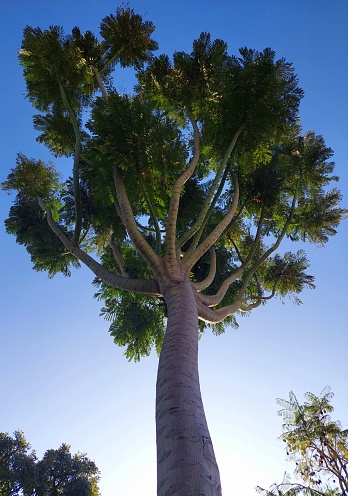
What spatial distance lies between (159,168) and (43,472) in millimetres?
27268

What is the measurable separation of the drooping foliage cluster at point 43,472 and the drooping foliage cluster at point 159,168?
19.6m

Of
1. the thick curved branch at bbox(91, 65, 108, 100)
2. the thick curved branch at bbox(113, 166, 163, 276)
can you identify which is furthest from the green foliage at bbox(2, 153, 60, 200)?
the thick curved branch at bbox(113, 166, 163, 276)

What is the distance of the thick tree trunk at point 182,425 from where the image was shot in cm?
316

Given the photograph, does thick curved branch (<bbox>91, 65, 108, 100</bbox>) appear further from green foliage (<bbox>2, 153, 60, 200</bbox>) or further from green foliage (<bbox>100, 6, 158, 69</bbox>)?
green foliage (<bbox>2, 153, 60, 200</bbox>)

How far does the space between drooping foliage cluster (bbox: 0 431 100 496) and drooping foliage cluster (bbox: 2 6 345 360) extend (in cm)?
1955

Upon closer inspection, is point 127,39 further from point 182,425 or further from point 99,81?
point 182,425

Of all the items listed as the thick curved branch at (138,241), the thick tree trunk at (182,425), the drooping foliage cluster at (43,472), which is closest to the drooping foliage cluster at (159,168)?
the thick curved branch at (138,241)

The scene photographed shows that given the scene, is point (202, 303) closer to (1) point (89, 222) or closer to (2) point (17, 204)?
(1) point (89, 222)

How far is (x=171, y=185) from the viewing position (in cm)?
927

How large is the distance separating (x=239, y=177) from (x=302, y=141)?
243cm

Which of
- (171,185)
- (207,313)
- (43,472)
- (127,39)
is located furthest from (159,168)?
(43,472)

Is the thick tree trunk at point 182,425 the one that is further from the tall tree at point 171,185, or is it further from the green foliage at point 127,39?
the green foliage at point 127,39

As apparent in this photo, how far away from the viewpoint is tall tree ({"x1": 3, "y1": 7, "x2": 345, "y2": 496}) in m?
5.29

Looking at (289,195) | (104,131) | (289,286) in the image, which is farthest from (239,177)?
(104,131)
